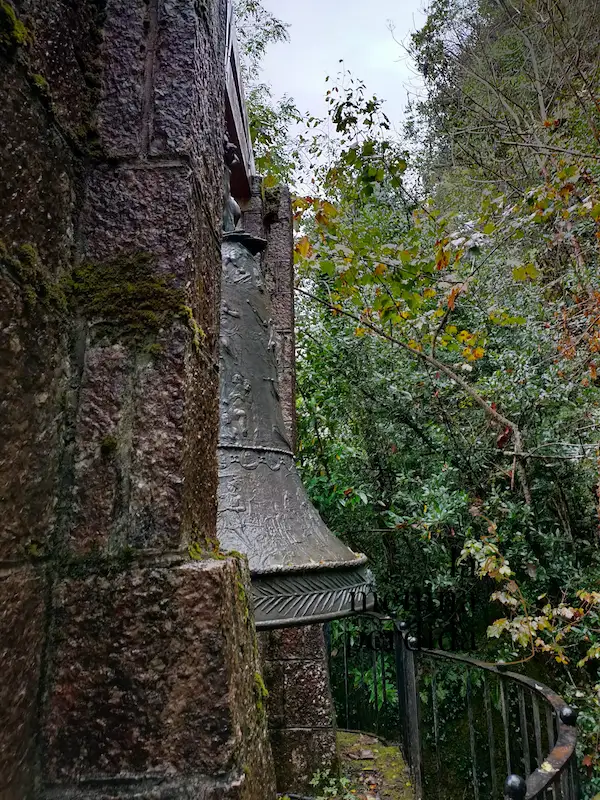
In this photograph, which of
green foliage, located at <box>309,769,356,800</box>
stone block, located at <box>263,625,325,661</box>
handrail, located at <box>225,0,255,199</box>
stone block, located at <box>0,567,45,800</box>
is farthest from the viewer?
stone block, located at <box>263,625,325,661</box>

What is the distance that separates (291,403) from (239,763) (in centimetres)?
267

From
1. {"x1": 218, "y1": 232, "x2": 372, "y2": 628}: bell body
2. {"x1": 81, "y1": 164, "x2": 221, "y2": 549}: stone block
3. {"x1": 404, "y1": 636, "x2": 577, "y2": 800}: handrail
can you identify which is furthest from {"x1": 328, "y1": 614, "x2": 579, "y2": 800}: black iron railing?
{"x1": 81, "y1": 164, "x2": 221, "y2": 549}: stone block

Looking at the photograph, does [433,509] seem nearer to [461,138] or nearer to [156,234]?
[156,234]

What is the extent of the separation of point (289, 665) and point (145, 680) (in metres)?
3.25

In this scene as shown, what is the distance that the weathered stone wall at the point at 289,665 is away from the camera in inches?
134

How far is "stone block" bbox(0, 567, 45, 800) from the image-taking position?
2.45 feet

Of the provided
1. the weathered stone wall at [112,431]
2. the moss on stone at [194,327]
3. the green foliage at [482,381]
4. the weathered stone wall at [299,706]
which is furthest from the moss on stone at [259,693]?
the weathered stone wall at [299,706]

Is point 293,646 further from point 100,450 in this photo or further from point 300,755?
point 100,450

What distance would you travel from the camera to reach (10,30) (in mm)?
808

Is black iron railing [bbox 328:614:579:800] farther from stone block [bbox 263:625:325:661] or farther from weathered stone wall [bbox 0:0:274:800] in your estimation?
weathered stone wall [bbox 0:0:274:800]

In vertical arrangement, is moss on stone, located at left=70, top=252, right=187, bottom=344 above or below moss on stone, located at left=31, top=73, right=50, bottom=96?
below

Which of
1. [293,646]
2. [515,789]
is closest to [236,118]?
[515,789]

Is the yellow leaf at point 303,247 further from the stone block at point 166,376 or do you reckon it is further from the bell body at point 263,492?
the stone block at point 166,376

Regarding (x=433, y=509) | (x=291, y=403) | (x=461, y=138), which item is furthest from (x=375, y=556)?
(x=461, y=138)
